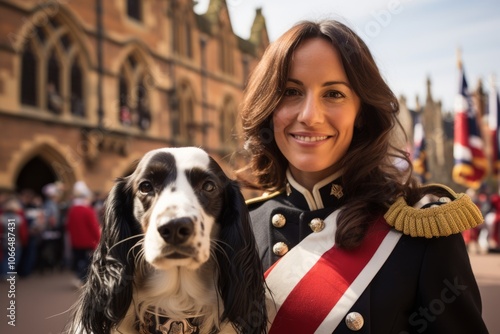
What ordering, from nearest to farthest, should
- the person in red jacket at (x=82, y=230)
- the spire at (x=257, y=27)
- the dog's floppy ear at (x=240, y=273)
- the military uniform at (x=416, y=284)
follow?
the military uniform at (x=416, y=284) < the dog's floppy ear at (x=240, y=273) < the person in red jacket at (x=82, y=230) < the spire at (x=257, y=27)

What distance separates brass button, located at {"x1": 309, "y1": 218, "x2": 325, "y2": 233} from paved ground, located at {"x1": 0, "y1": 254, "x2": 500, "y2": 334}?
8.90 feet

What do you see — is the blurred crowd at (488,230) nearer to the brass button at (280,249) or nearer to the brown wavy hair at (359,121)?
the brown wavy hair at (359,121)

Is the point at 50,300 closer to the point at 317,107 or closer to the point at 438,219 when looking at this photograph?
the point at 317,107

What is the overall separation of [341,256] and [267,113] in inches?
30.2

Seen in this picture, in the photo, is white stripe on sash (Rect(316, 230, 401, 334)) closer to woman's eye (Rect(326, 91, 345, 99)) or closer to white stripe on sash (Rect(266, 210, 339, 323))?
white stripe on sash (Rect(266, 210, 339, 323))

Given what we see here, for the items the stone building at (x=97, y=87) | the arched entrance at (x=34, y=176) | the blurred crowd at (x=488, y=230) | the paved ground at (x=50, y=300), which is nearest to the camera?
the paved ground at (x=50, y=300)

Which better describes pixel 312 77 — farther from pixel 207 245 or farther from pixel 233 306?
pixel 233 306

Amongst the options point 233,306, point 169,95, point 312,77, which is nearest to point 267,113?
point 312,77

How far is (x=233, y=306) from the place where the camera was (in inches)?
78.2

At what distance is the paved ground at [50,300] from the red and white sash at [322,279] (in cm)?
260

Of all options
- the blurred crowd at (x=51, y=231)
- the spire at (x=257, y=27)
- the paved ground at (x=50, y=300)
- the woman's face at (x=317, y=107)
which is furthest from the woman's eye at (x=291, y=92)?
the spire at (x=257, y=27)

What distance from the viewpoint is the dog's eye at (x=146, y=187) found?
205cm

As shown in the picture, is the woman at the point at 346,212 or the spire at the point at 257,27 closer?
the woman at the point at 346,212

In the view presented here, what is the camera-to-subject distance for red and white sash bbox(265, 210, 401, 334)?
Result: 198cm
